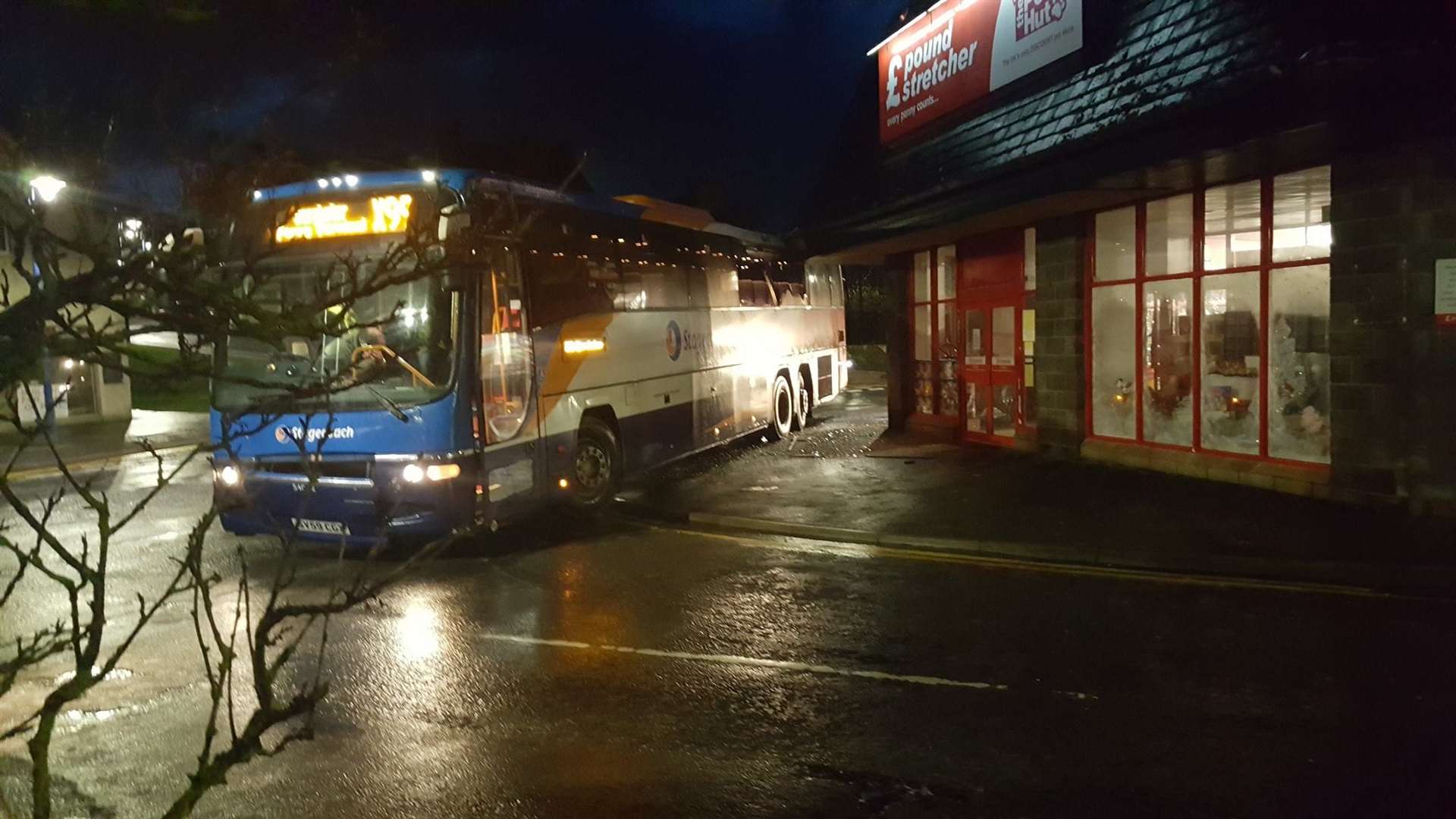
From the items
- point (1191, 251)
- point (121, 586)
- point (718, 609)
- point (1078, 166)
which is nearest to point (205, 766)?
point (718, 609)

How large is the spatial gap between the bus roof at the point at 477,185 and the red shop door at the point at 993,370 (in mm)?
4845

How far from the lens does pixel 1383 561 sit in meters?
9.13

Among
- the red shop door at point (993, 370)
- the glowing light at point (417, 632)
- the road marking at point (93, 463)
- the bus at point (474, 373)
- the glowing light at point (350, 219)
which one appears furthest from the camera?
the road marking at point (93, 463)

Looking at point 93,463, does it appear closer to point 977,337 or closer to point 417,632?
point 417,632

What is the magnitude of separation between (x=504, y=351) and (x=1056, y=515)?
5999 mm

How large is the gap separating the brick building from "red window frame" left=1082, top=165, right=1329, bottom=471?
0.10ft

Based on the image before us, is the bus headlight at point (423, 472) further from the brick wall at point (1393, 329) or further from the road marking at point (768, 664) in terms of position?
the brick wall at point (1393, 329)

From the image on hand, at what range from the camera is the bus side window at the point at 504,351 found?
10438 mm

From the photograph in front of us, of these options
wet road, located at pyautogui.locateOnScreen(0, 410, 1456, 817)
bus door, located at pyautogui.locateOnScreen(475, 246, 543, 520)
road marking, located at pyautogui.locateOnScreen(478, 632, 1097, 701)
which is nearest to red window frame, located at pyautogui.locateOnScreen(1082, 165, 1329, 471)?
wet road, located at pyautogui.locateOnScreen(0, 410, 1456, 817)

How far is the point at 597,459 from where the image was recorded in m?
13.2

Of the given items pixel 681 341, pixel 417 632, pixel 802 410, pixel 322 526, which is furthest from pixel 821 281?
pixel 417 632

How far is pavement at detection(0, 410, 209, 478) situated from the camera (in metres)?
19.8

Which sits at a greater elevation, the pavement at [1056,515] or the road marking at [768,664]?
the pavement at [1056,515]

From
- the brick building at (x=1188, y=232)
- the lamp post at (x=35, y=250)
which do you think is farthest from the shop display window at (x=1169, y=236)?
the lamp post at (x=35, y=250)
